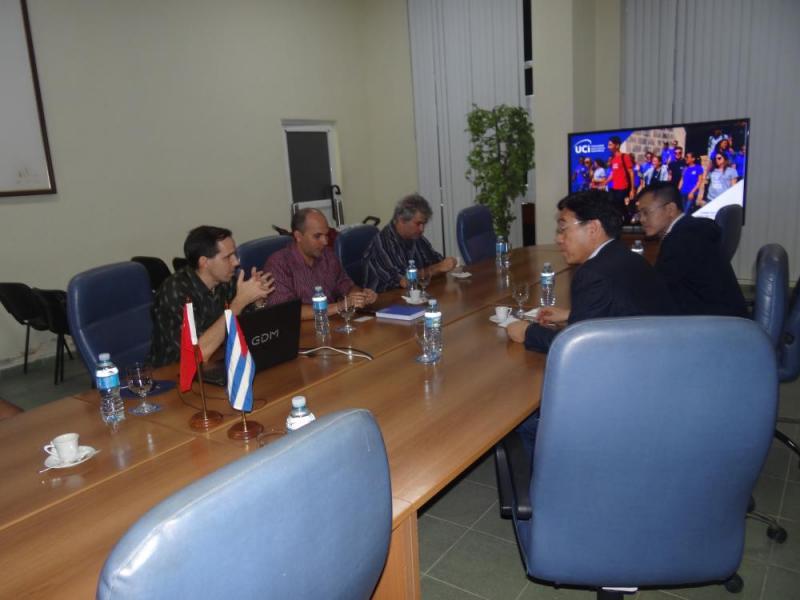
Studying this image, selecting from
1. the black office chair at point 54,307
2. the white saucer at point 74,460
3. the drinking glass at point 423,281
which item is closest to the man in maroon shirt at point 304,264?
the drinking glass at point 423,281

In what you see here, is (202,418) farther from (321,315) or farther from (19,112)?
(19,112)

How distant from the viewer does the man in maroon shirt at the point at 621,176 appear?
5211 millimetres

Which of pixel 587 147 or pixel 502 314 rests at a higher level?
pixel 587 147

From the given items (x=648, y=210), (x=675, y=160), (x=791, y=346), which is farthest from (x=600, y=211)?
(x=675, y=160)

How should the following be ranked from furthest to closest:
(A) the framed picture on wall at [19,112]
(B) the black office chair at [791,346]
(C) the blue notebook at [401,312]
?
(A) the framed picture on wall at [19,112] < (C) the blue notebook at [401,312] < (B) the black office chair at [791,346]

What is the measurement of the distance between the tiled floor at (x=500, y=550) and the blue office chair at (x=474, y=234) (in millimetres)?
1987

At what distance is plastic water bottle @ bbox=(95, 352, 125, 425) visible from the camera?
5.61ft

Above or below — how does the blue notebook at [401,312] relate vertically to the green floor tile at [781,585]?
above

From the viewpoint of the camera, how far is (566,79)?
5.58 metres

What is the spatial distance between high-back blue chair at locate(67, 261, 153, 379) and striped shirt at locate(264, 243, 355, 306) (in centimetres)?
65

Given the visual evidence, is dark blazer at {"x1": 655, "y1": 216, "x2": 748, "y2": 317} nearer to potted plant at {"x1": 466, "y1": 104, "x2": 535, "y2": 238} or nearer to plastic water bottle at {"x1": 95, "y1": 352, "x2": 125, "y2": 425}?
plastic water bottle at {"x1": 95, "y1": 352, "x2": 125, "y2": 425}

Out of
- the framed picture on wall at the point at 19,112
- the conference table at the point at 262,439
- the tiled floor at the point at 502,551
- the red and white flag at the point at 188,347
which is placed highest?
the framed picture on wall at the point at 19,112

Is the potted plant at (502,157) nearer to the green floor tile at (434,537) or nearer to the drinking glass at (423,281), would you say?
the drinking glass at (423,281)

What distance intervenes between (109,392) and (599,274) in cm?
162
